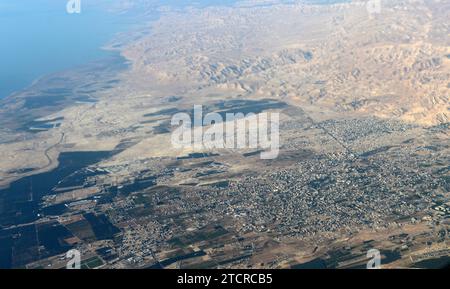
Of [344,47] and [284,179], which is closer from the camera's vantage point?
[284,179]

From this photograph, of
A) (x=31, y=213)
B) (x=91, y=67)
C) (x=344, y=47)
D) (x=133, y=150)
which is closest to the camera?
(x=31, y=213)

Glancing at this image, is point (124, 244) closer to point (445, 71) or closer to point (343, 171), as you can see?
point (343, 171)

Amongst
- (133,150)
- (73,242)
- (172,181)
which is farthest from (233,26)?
(73,242)

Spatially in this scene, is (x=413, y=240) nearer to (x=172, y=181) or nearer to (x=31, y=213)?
(x=172, y=181)

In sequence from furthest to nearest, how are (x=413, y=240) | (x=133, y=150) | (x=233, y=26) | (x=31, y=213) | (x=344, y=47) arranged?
(x=233, y=26) < (x=344, y=47) < (x=133, y=150) < (x=31, y=213) < (x=413, y=240)

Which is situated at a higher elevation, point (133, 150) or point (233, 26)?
point (233, 26)

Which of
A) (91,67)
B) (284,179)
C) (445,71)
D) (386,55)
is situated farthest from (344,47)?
(284,179)
